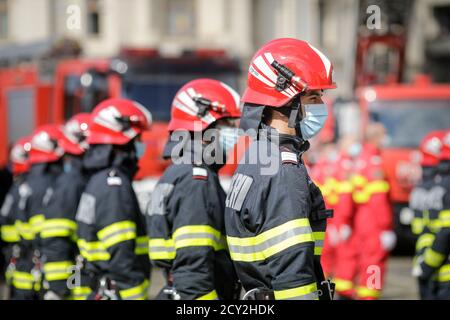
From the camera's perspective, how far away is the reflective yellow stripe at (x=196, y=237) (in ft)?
14.4

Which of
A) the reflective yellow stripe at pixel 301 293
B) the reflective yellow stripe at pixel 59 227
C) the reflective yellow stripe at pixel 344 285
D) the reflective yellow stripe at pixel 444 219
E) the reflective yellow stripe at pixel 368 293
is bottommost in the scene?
the reflective yellow stripe at pixel 344 285

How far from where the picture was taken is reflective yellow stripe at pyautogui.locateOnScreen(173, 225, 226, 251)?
14.4ft

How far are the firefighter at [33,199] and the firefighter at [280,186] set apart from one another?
4096 mm

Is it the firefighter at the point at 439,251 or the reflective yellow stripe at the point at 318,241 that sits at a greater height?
the reflective yellow stripe at the point at 318,241

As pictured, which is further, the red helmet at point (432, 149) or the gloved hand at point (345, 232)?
the gloved hand at point (345, 232)

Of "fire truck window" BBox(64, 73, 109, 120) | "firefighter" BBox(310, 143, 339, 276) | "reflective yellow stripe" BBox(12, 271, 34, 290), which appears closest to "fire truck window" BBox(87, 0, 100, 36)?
"fire truck window" BBox(64, 73, 109, 120)

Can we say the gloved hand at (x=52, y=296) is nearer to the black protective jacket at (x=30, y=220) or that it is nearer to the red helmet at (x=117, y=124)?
the black protective jacket at (x=30, y=220)

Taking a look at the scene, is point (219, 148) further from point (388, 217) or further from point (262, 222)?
point (388, 217)

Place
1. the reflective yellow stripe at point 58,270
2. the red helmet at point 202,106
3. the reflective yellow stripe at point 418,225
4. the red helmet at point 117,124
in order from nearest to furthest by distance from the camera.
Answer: the red helmet at point 202,106
the red helmet at point 117,124
the reflective yellow stripe at point 58,270
the reflective yellow stripe at point 418,225

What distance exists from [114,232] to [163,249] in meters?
0.58

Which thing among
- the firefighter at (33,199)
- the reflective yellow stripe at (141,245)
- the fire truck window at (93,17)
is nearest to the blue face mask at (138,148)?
the reflective yellow stripe at (141,245)

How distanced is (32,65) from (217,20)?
21.6 metres

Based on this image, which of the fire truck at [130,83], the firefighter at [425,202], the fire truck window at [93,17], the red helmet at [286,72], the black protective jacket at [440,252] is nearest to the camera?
the red helmet at [286,72]

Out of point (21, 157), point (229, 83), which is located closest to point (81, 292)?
point (21, 157)
